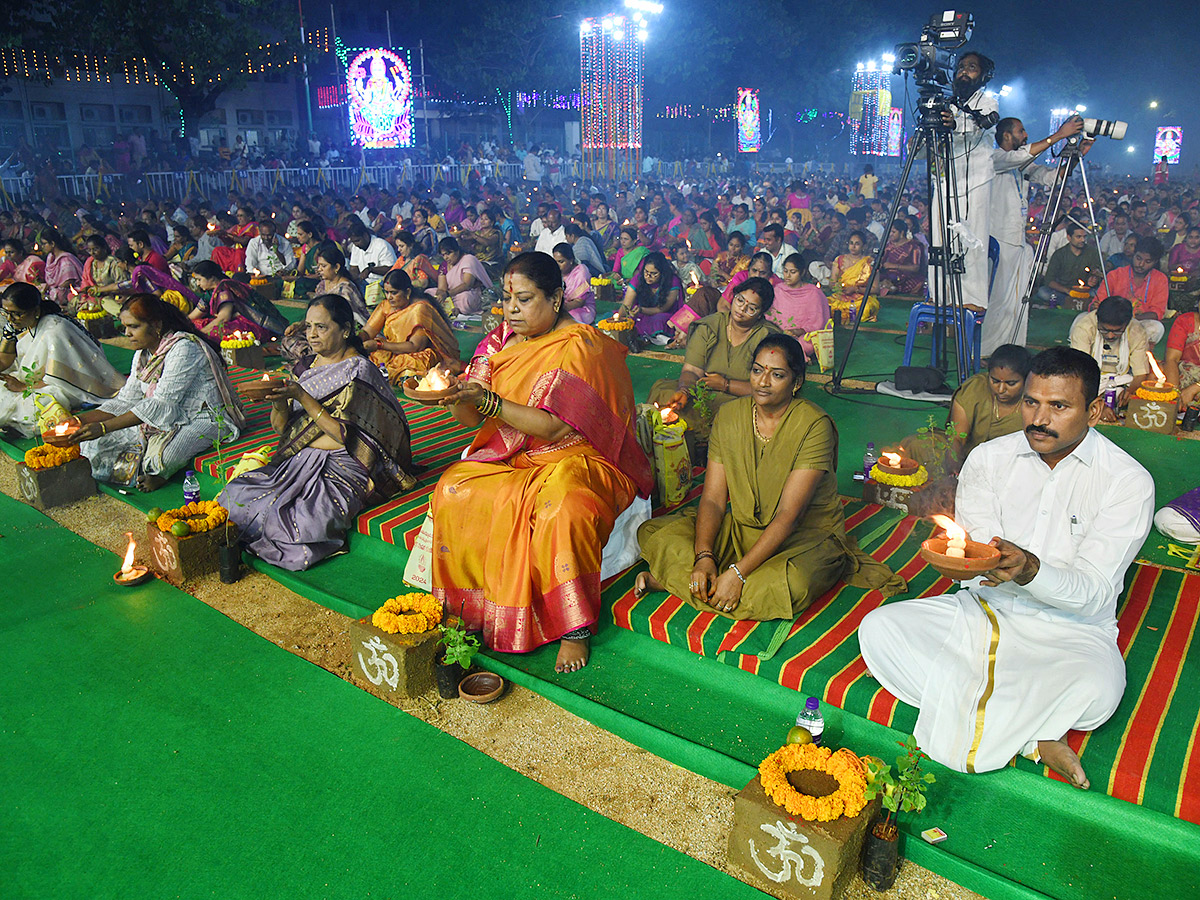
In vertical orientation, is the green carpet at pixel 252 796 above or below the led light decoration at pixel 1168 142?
below

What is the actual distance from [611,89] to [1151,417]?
88.9ft

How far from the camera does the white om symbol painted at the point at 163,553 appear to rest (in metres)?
4.25

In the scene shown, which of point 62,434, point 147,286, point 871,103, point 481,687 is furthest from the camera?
point 871,103

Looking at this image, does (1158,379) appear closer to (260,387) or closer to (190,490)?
(260,387)

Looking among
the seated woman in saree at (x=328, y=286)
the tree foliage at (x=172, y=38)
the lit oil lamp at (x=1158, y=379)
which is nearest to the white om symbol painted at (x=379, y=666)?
the seated woman in saree at (x=328, y=286)

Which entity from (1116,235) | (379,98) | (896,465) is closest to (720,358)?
(896,465)

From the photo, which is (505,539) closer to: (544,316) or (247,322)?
(544,316)

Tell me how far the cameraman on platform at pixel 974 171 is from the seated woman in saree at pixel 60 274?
9.29m

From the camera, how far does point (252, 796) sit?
2.84 meters

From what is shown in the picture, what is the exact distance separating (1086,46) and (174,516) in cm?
4892

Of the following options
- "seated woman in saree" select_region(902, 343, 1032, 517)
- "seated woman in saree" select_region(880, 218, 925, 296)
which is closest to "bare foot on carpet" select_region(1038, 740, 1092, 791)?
"seated woman in saree" select_region(902, 343, 1032, 517)

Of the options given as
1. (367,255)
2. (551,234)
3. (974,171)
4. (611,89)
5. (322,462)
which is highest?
(611,89)

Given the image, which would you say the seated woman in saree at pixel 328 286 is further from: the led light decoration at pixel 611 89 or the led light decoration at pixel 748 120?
the led light decoration at pixel 748 120

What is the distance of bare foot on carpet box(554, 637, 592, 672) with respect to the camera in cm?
335
